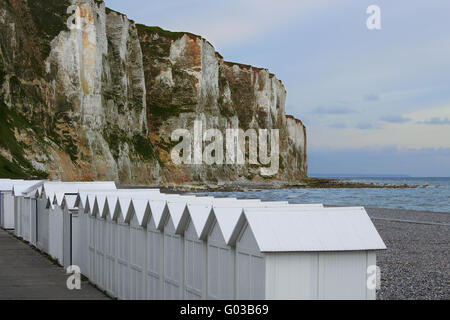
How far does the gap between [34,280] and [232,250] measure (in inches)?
411

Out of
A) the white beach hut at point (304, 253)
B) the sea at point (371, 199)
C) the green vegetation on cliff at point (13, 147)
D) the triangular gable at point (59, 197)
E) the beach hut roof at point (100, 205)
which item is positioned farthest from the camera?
the sea at point (371, 199)

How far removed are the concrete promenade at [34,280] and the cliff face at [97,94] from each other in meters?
35.4

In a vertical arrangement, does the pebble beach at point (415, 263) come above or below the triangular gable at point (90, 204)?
below

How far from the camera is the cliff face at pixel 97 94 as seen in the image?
225 ft

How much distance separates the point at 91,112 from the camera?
78.6 meters

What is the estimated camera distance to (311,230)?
819 cm

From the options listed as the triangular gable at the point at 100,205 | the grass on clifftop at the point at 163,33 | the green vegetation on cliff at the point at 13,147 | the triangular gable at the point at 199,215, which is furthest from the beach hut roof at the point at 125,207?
the grass on clifftop at the point at 163,33

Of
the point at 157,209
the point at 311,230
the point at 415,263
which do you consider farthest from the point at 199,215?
the point at 415,263

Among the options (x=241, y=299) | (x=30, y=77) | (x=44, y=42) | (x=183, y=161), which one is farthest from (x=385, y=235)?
(x=183, y=161)

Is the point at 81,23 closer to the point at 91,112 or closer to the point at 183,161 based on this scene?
the point at 91,112

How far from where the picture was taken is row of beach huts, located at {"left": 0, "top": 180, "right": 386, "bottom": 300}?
7.98m

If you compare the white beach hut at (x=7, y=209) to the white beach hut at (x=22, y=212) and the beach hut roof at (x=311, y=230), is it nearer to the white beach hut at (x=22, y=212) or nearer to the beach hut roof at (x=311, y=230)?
the white beach hut at (x=22, y=212)

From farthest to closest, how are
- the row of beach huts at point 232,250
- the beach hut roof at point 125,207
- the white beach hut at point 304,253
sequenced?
1. the beach hut roof at point 125,207
2. the row of beach huts at point 232,250
3. the white beach hut at point 304,253
